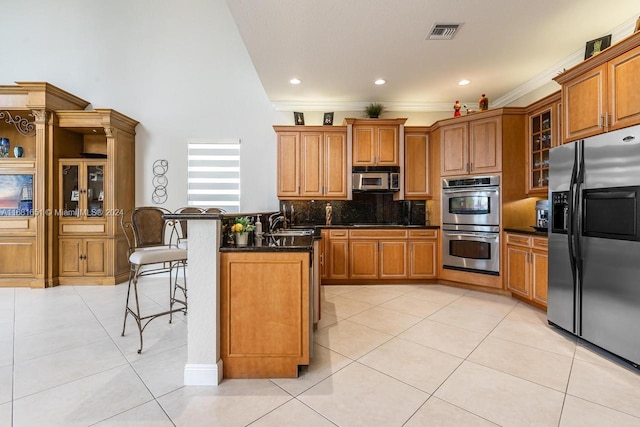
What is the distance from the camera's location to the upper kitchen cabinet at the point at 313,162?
4473 millimetres

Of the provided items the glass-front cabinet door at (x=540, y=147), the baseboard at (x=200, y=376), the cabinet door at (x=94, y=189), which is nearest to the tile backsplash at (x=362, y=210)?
the glass-front cabinet door at (x=540, y=147)

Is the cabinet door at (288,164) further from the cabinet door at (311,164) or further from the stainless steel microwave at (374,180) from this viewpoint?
the stainless steel microwave at (374,180)

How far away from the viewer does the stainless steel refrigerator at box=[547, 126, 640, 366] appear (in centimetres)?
204

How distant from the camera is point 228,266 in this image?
6.31ft

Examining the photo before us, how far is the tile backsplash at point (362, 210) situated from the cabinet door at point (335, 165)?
36 centimetres

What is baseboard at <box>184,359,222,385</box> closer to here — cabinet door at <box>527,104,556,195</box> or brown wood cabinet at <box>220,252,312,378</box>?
brown wood cabinet at <box>220,252,312,378</box>

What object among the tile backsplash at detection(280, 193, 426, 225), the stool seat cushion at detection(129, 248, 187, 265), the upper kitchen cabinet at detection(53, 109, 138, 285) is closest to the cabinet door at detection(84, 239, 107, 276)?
the upper kitchen cabinet at detection(53, 109, 138, 285)

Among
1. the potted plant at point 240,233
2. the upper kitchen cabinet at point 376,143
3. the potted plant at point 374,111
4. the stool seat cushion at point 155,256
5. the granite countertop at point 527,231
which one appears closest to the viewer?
the potted plant at point 240,233

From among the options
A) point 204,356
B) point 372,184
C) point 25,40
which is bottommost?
point 204,356

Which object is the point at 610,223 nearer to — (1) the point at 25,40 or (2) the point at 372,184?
(2) the point at 372,184

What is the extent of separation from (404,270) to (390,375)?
8.16 feet

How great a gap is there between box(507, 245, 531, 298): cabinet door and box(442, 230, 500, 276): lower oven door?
5.7 inches

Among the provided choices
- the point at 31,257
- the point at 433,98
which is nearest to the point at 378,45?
the point at 433,98

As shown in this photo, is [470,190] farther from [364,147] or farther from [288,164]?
[288,164]
